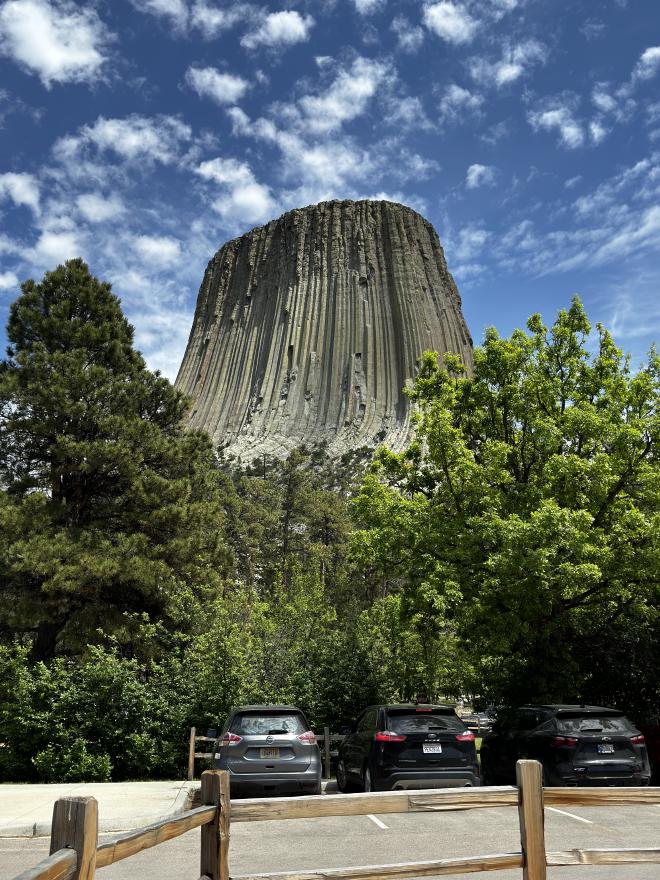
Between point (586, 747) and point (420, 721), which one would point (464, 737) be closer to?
point (420, 721)

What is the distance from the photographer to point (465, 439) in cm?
2047

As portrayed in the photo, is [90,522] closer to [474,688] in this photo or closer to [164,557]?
[164,557]

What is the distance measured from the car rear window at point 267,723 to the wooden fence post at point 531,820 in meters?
8.15

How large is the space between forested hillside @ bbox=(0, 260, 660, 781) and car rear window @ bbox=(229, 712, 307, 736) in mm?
4887

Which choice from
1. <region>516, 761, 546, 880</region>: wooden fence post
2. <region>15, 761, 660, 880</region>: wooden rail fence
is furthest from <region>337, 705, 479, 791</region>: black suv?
<region>516, 761, 546, 880</region>: wooden fence post

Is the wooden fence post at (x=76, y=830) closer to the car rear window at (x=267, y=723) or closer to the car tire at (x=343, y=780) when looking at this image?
the car rear window at (x=267, y=723)

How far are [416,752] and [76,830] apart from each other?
9614 millimetres

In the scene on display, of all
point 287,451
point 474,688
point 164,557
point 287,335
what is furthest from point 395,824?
point 287,335

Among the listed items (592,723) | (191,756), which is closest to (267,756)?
(191,756)

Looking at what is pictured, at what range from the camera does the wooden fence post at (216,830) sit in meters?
3.76

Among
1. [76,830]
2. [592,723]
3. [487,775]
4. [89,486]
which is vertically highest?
[89,486]

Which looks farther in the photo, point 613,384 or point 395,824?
point 613,384

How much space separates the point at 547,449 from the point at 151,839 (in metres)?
16.2

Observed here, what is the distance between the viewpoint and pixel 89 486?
2342cm
